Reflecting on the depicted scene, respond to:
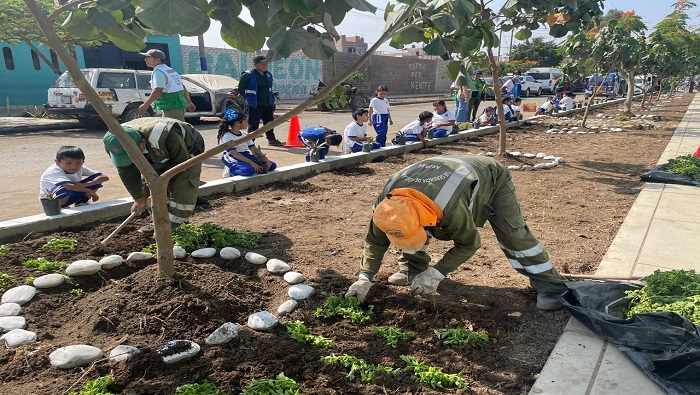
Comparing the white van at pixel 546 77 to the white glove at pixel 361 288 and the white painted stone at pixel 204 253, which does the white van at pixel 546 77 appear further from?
the white glove at pixel 361 288

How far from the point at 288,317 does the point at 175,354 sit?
0.73m

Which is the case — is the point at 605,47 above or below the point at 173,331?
above

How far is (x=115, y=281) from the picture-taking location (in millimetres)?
3180

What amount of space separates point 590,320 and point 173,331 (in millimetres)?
2285

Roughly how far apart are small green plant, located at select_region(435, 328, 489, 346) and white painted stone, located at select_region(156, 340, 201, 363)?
129 centimetres

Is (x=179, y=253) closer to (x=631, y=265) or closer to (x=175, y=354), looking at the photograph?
(x=175, y=354)

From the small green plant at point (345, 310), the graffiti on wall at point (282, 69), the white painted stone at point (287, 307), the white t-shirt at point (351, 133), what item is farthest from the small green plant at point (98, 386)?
the graffiti on wall at point (282, 69)

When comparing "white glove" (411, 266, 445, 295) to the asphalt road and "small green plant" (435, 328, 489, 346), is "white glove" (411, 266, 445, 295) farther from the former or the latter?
the asphalt road

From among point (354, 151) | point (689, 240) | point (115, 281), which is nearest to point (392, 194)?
point (115, 281)

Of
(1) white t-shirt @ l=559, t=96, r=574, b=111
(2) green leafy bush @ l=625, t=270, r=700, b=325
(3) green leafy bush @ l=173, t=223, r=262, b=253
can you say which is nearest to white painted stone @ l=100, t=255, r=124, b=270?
(3) green leafy bush @ l=173, t=223, r=262, b=253

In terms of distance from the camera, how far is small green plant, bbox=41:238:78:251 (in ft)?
12.4

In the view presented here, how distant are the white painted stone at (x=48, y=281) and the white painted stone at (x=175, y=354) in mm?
1173

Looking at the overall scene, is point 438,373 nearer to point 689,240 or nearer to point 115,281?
point 115,281

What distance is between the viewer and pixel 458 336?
8.92ft
